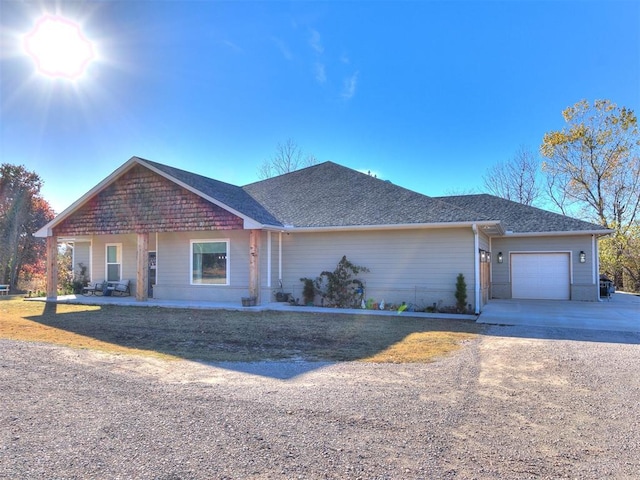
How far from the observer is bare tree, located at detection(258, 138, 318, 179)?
33.8 m

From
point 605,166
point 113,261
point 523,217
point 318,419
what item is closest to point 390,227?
point 523,217

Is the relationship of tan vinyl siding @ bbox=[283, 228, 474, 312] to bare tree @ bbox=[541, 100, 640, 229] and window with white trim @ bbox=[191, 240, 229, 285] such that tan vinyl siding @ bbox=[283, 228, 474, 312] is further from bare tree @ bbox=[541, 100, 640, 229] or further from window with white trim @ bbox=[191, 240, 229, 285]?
bare tree @ bbox=[541, 100, 640, 229]

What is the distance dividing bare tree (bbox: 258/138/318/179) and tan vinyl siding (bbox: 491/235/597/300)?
19.1 m

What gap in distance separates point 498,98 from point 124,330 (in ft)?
59.5

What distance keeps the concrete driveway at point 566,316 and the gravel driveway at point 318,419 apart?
4.35 metres

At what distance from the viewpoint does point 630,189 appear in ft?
85.3

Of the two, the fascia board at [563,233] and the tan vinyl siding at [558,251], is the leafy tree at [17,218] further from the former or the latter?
the fascia board at [563,233]

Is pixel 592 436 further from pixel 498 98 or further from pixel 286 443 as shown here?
pixel 498 98

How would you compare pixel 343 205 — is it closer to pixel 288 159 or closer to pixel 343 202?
pixel 343 202

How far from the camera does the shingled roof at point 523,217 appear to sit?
1681cm

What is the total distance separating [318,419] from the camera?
404cm

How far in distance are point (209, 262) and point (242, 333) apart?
6627mm

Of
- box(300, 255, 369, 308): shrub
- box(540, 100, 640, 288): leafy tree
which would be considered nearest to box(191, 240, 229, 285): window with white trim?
box(300, 255, 369, 308): shrub

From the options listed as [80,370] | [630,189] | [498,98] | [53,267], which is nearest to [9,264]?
[53,267]
